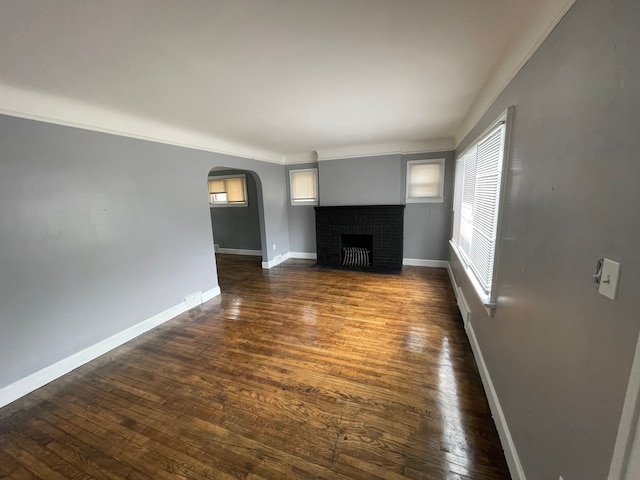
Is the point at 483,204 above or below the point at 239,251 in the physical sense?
above

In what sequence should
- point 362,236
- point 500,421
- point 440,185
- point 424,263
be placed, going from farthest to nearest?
1. point 362,236
2. point 424,263
3. point 440,185
4. point 500,421

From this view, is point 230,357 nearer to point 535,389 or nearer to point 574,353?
point 535,389

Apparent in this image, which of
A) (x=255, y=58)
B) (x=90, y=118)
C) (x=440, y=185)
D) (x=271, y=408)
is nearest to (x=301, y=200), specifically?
(x=440, y=185)

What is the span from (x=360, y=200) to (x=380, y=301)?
2.34m

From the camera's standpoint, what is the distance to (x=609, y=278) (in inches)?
28.4

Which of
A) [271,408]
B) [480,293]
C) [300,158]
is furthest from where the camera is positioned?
[300,158]

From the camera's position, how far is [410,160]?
15.9 ft

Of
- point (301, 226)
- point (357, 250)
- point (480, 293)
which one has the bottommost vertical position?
point (357, 250)

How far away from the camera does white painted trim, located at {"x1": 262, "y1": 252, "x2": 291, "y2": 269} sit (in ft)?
17.6

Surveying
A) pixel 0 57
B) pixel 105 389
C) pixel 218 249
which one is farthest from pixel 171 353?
pixel 218 249

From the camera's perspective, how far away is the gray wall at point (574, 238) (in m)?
0.69

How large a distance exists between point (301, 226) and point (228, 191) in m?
2.13

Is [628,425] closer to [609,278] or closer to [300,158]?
[609,278]

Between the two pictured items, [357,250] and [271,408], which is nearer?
[271,408]
